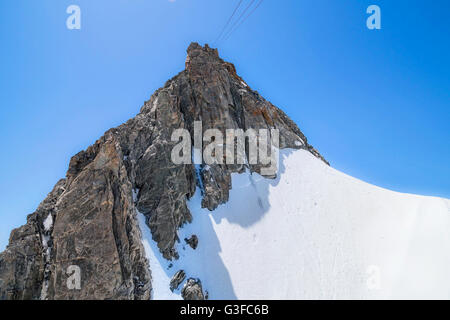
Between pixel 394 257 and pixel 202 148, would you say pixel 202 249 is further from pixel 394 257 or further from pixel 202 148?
pixel 394 257

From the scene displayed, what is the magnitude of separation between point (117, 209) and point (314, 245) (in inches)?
628

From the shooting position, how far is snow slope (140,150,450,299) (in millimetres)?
14695

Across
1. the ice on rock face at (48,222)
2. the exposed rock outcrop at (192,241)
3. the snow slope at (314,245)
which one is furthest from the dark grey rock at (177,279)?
the ice on rock face at (48,222)

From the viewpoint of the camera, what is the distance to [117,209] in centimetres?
1661

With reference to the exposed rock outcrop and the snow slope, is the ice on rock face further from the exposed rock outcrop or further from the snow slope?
the exposed rock outcrop

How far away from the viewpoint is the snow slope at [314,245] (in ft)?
48.2

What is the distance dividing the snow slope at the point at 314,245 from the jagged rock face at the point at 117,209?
1.22m

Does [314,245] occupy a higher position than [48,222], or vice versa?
[48,222]

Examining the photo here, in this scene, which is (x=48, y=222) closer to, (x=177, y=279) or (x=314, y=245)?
(x=177, y=279)

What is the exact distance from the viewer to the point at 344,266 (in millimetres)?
16422

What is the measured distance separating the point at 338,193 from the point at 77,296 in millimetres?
24233

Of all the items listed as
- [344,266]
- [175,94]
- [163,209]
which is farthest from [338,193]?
[175,94]

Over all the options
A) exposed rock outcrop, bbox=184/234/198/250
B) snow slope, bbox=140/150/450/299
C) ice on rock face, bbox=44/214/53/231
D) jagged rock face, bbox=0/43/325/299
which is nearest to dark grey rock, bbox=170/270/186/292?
snow slope, bbox=140/150/450/299

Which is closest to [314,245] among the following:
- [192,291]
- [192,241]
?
[192,241]
